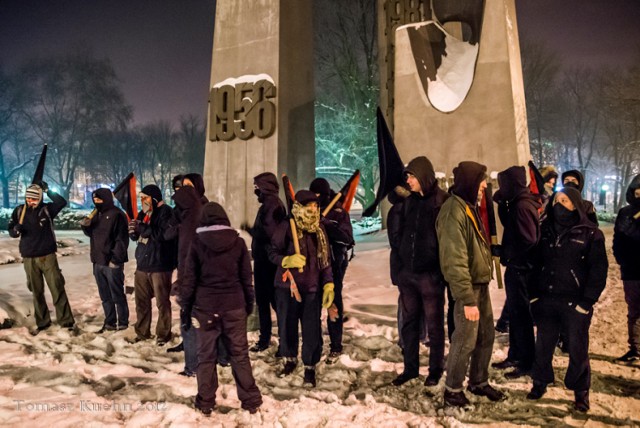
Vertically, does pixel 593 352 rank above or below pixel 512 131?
below

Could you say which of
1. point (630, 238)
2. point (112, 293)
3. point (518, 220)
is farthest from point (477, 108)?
point (112, 293)

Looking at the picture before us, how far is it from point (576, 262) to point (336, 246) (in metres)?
2.59

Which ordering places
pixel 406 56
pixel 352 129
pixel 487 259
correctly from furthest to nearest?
1. pixel 352 129
2. pixel 406 56
3. pixel 487 259

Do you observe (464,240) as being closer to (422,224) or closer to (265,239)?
(422,224)

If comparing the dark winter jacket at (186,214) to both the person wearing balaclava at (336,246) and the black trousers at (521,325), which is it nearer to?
the person wearing balaclava at (336,246)

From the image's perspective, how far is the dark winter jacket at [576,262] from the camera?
12.0 ft

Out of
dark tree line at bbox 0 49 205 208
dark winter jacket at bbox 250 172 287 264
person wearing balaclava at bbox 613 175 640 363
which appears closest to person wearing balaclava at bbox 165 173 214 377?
dark winter jacket at bbox 250 172 287 264

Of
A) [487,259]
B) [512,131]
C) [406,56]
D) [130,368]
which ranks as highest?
[406,56]

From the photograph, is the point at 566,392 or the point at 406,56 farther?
the point at 406,56

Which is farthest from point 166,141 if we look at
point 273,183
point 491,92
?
point 273,183

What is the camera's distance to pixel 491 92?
11070mm

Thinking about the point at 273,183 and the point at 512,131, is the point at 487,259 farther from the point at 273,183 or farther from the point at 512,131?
the point at 512,131

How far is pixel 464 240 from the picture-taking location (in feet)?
12.1

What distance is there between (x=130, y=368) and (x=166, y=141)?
56.8m
